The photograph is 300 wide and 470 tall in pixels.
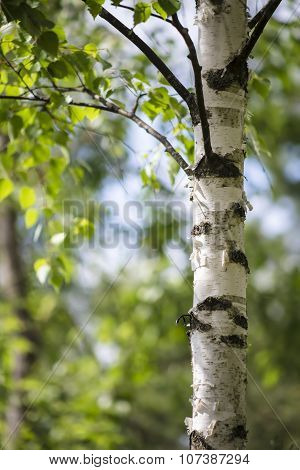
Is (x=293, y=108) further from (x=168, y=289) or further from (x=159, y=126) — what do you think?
(x=159, y=126)

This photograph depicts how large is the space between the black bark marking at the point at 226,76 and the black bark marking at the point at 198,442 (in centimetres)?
80

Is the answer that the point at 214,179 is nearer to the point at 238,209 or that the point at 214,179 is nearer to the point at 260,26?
the point at 238,209

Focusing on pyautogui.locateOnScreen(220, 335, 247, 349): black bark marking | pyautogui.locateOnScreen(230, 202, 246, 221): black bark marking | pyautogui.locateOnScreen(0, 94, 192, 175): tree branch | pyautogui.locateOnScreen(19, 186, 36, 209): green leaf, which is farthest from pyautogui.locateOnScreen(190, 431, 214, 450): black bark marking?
pyautogui.locateOnScreen(19, 186, 36, 209): green leaf

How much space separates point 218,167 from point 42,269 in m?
0.97

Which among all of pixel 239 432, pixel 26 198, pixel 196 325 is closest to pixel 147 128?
pixel 196 325

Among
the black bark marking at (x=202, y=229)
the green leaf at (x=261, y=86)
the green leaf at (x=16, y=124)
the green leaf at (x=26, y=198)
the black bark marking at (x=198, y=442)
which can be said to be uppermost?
the green leaf at (x=261, y=86)

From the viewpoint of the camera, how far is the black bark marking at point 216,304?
4.30 feet

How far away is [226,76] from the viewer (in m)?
1.40

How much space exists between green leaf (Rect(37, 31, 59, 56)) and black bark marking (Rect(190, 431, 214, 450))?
3.08 ft

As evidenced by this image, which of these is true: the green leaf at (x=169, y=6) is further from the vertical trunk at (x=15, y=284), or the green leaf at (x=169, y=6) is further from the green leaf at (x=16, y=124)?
the vertical trunk at (x=15, y=284)

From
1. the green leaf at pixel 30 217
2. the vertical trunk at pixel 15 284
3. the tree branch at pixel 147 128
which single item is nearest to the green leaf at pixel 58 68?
the tree branch at pixel 147 128

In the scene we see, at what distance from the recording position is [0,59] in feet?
5.75

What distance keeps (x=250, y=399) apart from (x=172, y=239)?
9.97 ft

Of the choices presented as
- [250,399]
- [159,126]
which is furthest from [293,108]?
[159,126]
